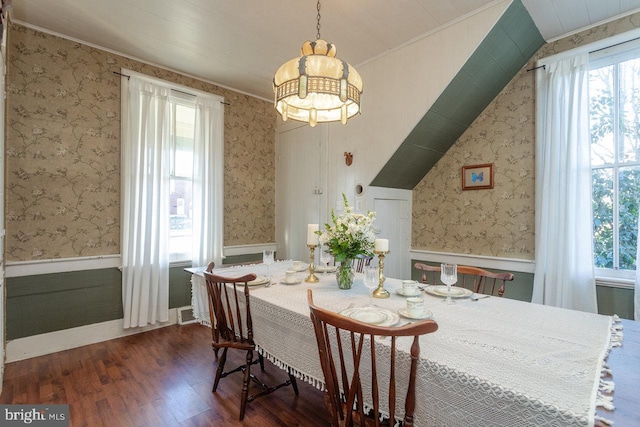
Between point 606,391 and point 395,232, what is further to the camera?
point 395,232

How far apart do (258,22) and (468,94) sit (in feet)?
6.36

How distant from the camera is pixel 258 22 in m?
2.48

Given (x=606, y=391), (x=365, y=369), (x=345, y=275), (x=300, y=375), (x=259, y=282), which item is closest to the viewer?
(x=606, y=391)

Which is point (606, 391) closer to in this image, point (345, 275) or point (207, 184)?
point (345, 275)

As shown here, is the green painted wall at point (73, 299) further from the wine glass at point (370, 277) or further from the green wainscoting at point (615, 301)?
the wine glass at point (370, 277)

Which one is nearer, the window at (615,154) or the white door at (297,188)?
the window at (615,154)

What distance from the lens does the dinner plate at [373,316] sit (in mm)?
1256

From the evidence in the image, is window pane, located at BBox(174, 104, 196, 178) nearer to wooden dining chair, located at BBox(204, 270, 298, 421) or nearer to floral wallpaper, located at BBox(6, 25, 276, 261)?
floral wallpaper, located at BBox(6, 25, 276, 261)

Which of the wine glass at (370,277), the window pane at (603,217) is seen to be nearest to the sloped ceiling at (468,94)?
the window pane at (603,217)

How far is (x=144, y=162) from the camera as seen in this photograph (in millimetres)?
3078

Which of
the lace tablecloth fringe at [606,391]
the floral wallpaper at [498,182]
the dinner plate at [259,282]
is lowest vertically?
the lace tablecloth fringe at [606,391]

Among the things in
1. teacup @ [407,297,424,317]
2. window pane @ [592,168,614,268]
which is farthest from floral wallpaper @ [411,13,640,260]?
teacup @ [407,297,424,317]

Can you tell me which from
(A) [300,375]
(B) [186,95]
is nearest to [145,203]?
(B) [186,95]

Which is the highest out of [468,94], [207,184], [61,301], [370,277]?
[468,94]
